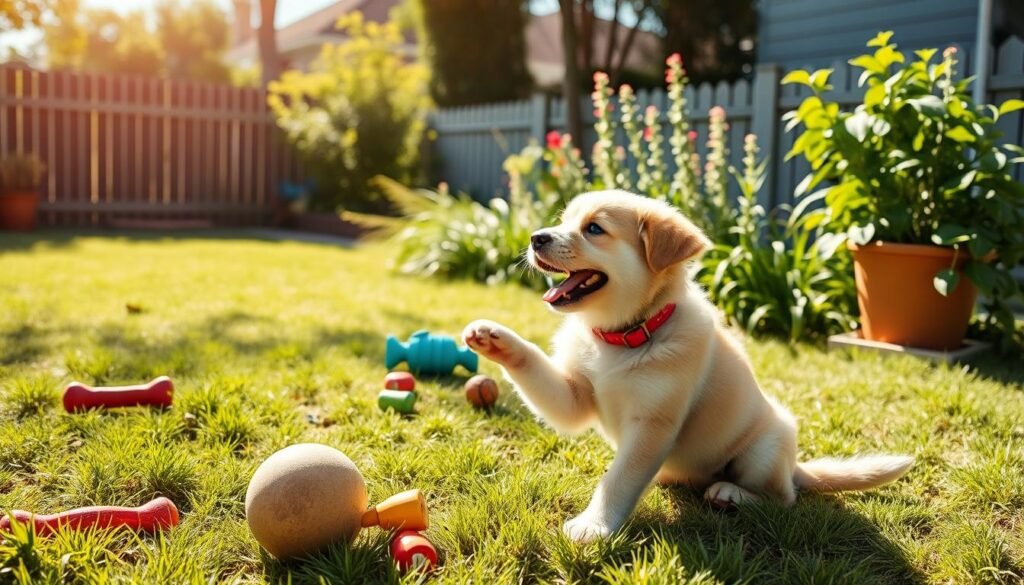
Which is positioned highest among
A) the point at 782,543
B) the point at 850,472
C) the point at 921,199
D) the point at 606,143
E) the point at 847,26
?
the point at 847,26

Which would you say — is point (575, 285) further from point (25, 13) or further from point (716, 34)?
point (716, 34)

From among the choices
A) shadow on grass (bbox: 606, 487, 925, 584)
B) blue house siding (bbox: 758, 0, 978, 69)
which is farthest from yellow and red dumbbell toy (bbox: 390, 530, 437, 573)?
blue house siding (bbox: 758, 0, 978, 69)

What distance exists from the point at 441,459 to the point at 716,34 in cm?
1709

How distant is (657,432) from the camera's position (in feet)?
7.61

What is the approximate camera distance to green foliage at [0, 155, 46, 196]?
10.4m

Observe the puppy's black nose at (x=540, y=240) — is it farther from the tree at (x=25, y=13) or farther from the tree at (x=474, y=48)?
the tree at (x=474, y=48)

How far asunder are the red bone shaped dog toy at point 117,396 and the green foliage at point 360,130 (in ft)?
28.5

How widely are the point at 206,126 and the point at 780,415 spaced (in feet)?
40.9

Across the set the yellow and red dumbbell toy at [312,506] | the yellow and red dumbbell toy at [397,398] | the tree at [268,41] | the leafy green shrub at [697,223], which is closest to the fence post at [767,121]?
the leafy green shrub at [697,223]

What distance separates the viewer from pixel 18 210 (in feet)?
34.3

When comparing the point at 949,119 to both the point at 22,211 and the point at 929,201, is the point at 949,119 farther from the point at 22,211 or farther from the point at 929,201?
the point at 22,211

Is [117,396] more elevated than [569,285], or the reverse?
[569,285]

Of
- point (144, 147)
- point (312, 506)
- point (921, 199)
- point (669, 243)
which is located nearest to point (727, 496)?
point (669, 243)

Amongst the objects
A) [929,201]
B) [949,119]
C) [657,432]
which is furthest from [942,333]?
[657,432]
